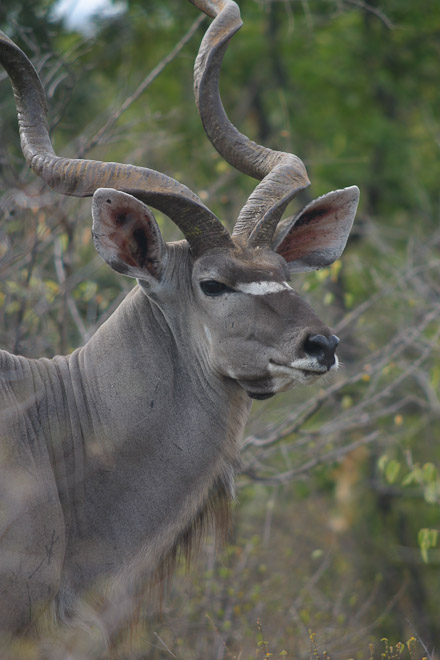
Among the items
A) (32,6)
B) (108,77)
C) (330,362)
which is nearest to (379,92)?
(108,77)

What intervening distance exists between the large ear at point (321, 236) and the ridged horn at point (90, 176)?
2.57 ft

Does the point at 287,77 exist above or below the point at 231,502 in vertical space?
below

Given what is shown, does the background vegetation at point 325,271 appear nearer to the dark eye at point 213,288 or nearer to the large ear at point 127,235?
the large ear at point 127,235

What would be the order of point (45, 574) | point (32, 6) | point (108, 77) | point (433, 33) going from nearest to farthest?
point (45, 574)
point (32, 6)
point (108, 77)
point (433, 33)

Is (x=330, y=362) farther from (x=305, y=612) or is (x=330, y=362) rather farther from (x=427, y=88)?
(x=427, y=88)

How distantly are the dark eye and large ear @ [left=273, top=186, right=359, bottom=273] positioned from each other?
822 millimetres

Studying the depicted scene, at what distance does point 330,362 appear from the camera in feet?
15.7

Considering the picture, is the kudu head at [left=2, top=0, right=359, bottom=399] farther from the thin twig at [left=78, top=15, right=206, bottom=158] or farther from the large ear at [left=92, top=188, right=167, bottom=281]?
the thin twig at [left=78, top=15, right=206, bottom=158]

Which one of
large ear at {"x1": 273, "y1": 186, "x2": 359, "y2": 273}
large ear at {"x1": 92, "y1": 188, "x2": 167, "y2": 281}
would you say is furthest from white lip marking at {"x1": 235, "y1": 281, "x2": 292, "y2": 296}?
large ear at {"x1": 273, "y1": 186, "x2": 359, "y2": 273}

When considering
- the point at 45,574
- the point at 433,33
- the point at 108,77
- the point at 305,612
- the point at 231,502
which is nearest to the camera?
the point at 45,574

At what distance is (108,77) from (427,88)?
6.82 m

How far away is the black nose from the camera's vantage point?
4730 mm

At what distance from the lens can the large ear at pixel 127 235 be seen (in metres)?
4.79

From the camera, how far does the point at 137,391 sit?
5051 mm
